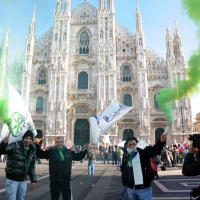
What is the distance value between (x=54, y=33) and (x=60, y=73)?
250 inches

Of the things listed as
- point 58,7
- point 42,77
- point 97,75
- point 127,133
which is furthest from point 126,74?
point 58,7

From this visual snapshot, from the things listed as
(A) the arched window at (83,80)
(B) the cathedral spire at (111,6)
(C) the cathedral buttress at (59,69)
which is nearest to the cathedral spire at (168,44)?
(B) the cathedral spire at (111,6)

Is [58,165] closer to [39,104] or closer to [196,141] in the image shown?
[196,141]

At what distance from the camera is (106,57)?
28156mm

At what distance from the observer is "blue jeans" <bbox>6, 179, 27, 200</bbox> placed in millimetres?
3406

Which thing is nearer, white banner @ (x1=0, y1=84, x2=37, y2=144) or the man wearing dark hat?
the man wearing dark hat

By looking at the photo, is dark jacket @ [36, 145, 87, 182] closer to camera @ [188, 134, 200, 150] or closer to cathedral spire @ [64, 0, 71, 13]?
camera @ [188, 134, 200, 150]

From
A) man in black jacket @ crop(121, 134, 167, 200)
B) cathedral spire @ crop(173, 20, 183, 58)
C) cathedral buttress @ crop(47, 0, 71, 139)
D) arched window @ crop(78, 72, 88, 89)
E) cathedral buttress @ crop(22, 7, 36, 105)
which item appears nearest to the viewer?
man in black jacket @ crop(121, 134, 167, 200)

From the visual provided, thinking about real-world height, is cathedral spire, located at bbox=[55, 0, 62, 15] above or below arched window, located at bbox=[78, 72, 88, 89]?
above

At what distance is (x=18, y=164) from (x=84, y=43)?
2837 centimetres

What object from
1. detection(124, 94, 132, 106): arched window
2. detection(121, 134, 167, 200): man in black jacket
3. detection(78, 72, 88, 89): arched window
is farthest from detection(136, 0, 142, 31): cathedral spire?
detection(121, 134, 167, 200): man in black jacket

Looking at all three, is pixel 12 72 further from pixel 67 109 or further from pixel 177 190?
pixel 177 190

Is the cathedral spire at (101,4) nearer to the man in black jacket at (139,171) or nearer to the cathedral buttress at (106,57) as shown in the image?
the cathedral buttress at (106,57)

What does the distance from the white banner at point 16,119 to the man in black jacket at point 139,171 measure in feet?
7.01
